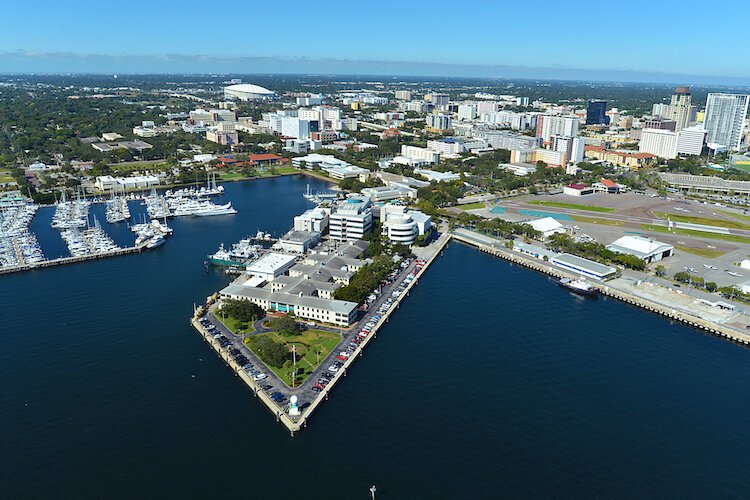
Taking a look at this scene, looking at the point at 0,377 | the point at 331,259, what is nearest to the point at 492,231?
the point at 331,259

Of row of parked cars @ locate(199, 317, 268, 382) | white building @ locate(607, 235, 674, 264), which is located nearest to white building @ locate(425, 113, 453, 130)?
white building @ locate(607, 235, 674, 264)

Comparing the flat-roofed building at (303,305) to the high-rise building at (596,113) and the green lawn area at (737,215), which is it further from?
the high-rise building at (596,113)

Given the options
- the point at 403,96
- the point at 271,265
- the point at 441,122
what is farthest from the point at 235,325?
the point at 403,96

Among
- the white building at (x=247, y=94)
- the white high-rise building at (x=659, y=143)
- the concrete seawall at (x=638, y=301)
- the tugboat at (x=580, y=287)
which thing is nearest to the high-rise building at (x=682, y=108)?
the white high-rise building at (x=659, y=143)

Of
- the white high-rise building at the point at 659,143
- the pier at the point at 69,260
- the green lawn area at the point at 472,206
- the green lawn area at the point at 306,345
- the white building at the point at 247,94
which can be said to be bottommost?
the pier at the point at 69,260

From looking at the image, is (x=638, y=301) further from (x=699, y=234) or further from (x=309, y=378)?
(x=309, y=378)
